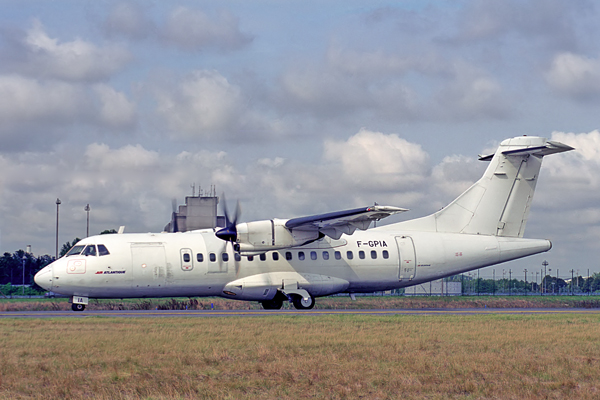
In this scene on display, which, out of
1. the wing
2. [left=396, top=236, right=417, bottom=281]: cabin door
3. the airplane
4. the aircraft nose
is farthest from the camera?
[left=396, top=236, right=417, bottom=281]: cabin door

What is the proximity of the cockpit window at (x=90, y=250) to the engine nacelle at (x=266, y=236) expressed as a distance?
672 centimetres

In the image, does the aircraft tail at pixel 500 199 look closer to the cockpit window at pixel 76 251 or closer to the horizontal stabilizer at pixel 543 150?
the horizontal stabilizer at pixel 543 150

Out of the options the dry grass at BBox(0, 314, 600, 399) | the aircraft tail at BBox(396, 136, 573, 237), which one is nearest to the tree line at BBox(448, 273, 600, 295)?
the aircraft tail at BBox(396, 136, 573, 237)

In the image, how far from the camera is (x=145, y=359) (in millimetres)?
17109

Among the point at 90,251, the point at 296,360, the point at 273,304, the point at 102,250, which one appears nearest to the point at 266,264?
the point at 273,304

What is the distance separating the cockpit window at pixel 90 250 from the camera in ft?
105

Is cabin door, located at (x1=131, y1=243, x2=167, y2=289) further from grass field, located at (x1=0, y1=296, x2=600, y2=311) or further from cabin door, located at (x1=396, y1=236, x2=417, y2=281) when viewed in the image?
cabin door, located at (x1=396, y1=236, x2=417, y2=281)

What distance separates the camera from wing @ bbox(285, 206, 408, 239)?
3053 centimetres

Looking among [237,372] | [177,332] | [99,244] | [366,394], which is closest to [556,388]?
[366,394]

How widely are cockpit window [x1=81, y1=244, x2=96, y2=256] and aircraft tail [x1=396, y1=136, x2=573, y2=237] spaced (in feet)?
51.6

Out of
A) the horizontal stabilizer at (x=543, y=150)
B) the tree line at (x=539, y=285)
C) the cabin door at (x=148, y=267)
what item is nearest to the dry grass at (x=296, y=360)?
the cabin door at (x=148, y=267)

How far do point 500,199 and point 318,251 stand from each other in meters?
10.7

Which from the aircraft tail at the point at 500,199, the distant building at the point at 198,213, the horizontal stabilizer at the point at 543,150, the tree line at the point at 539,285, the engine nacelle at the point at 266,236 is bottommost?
the tree line at the point at 539,285

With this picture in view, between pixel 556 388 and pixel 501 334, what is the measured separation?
8166 mm
